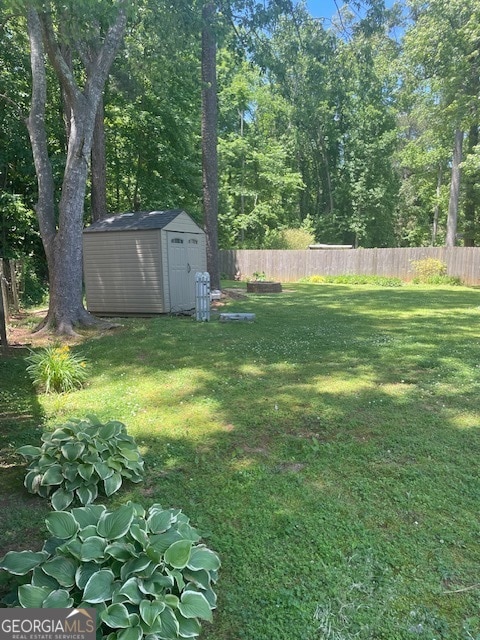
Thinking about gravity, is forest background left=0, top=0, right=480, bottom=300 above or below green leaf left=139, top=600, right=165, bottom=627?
above

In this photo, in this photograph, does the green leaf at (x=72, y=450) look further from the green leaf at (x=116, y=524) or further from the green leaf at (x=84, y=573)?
the green leaf at (x=84, y=573)

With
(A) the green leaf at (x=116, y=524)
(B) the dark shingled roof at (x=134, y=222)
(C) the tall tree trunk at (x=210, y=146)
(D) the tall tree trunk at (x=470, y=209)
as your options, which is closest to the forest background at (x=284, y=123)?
(D) the tall tree trunk at (x=470, y=209)

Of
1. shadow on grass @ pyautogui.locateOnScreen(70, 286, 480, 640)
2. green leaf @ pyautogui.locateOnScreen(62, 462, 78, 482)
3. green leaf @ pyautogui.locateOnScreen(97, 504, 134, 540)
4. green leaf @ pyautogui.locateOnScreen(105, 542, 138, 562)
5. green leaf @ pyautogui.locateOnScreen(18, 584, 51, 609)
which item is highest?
green leaf @ pyautogui.locateOnScreen(97, 504, 134, 540)

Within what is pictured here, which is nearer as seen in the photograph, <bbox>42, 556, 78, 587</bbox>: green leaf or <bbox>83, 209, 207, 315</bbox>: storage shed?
<bbox>42, 556, 78, 587</bbox>: green leaf

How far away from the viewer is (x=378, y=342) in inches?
245

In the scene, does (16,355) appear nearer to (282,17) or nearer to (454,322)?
(454,322)

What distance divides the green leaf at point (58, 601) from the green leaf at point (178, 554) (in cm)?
34

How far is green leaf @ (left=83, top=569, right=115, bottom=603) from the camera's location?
4.84ft

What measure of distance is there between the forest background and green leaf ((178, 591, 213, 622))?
3829mm

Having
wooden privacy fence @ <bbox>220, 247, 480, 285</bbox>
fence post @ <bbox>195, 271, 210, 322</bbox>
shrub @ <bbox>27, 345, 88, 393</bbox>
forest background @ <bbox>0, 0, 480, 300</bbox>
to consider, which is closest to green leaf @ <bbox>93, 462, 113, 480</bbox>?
shrub @ <bbox>27, 345, 88, 393</bbox>

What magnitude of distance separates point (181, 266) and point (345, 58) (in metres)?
5.92

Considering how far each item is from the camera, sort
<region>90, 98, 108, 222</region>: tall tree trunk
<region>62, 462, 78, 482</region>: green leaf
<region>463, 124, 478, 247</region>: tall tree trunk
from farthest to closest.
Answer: <region>463, 124, 478, 247</region>: tall tree trunk
<region>90, 98, 108, 222</region>: tall tree trunk
<region>62, 462, 78, 482</region>: green leaf

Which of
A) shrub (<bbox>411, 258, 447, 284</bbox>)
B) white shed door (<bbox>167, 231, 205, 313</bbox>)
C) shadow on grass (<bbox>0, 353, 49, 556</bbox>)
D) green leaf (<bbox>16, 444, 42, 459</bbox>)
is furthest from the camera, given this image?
shrub (<bbox>411, 258, 447, 284</bbox>)

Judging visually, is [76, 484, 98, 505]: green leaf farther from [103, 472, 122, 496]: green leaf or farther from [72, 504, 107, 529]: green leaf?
[72, 504, 107, 529]: green leaf
